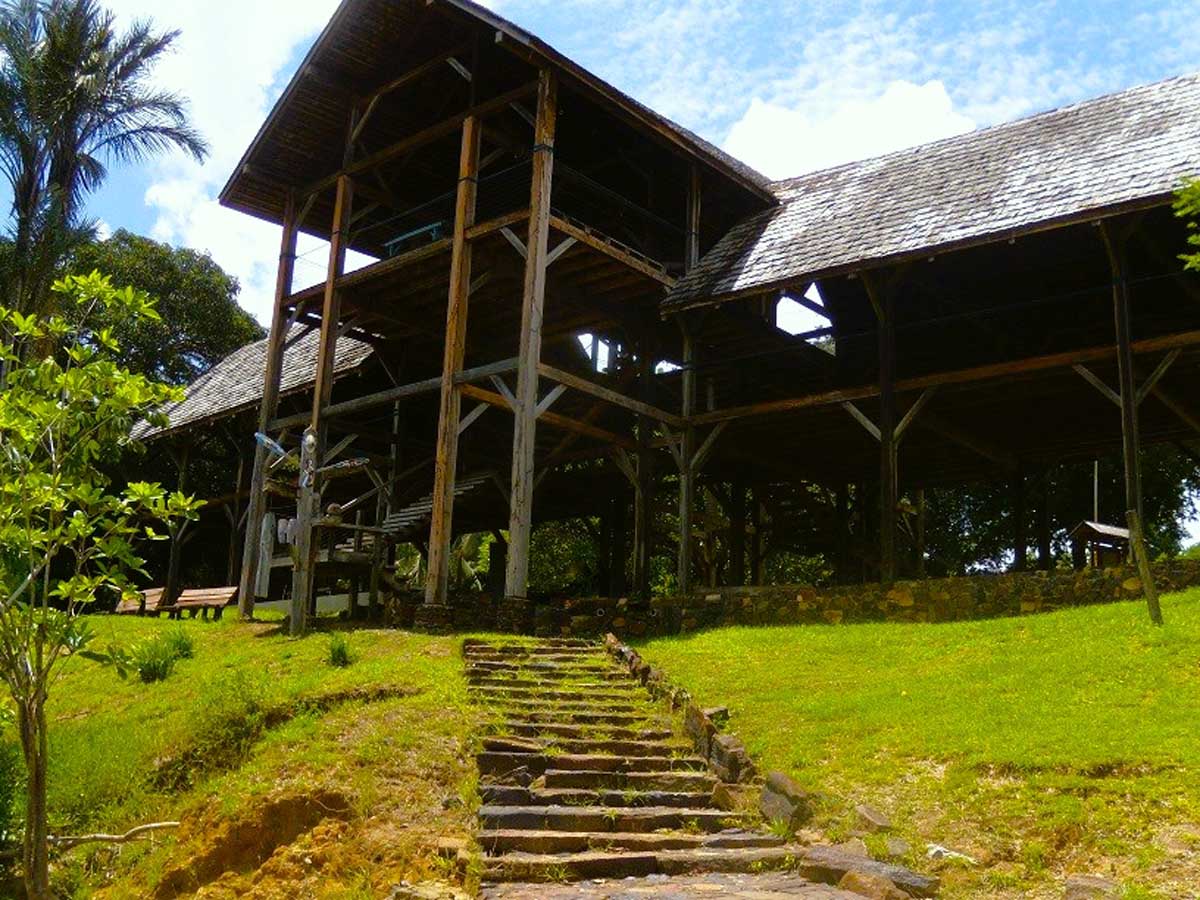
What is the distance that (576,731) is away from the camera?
10.6 meters

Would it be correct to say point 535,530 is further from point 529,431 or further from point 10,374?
point 10,374

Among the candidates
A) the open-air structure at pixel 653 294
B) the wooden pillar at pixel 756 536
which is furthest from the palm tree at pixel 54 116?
the wooden pillar at pixel 756 536

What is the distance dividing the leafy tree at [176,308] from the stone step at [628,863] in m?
31.4

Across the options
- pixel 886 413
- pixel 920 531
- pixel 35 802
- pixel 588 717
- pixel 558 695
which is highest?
pixel 886 413

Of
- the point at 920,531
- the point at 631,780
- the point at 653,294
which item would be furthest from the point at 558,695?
the point at 920,531

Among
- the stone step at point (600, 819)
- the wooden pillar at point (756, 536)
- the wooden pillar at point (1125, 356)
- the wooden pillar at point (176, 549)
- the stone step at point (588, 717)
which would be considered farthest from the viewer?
the wooden pillar at point (756, 536)

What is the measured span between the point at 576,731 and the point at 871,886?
407 centimetres

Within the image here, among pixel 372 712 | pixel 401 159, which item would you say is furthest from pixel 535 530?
pixel 372 712

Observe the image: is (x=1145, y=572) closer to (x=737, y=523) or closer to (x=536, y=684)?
(x=536, y=684)

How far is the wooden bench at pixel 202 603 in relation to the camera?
22188 millimetres

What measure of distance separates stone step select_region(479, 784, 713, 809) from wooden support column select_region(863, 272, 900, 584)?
7071mm

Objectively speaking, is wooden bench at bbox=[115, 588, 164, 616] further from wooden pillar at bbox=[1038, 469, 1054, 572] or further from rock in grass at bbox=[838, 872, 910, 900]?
rock in grass at bbox=[838, 872, 910, 900]

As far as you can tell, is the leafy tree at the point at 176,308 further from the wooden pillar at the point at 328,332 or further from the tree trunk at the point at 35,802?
the tree trunk at the point at 35,802

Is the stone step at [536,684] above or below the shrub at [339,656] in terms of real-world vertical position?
below
